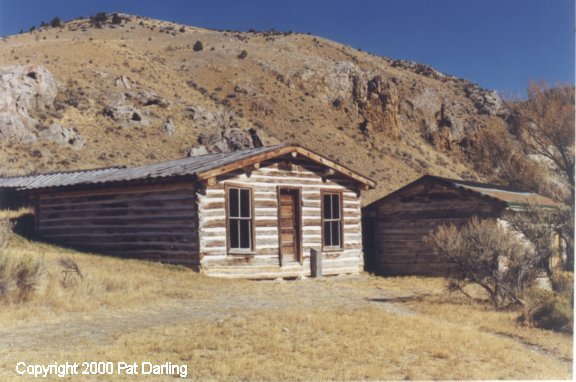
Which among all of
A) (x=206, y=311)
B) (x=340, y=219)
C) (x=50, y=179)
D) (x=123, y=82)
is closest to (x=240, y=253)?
(x=340, y=219)

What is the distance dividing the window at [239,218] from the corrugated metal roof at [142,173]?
3.41 feet

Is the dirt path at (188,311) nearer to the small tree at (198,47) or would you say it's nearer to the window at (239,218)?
the window at (239,218)

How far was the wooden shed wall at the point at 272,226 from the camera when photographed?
55.2ft

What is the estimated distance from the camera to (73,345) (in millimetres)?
8961

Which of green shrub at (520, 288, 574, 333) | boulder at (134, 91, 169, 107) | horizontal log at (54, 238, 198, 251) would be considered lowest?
green shrub at (520, 288, 574, 333)

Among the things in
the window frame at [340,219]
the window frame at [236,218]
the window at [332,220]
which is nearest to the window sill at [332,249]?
the window frame at [340,219]

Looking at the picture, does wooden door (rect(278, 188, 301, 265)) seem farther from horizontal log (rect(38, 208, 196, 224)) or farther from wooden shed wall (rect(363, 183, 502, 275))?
wooden shed wall (rect(363, 183, 502, 275))

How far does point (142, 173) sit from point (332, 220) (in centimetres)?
634

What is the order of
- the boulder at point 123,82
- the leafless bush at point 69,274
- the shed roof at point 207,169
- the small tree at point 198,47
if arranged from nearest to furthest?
the leafless bush at point 69,274
the shed roof at point 207,169
the boulder at point 123,82
the small tree at point 198,47

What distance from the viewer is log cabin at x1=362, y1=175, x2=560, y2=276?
19.9m

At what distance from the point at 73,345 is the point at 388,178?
43352 millimetres

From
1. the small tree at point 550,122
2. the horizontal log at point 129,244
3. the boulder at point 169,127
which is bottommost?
the horizontal log at point 129,244

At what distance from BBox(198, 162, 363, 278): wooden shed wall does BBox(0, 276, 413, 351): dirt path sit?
103cm

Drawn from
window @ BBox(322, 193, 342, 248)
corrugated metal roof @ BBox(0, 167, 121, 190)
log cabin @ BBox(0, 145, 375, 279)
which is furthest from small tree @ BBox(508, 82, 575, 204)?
corrugated metal roof @ BBox(0, 167, 121, 190)
